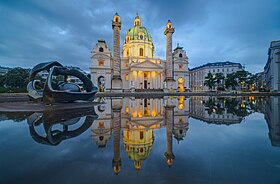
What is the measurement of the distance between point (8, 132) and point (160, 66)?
52445mm

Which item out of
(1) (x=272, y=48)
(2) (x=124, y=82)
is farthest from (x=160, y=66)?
(1) (x=272, y=48)

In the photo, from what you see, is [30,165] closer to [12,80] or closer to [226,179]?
[226,179]

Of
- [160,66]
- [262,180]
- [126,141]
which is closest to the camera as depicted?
[262,180]

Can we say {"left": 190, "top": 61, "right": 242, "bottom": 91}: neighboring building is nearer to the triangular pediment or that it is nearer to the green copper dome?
the triangular pediment

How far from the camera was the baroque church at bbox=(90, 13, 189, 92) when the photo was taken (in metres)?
48.0

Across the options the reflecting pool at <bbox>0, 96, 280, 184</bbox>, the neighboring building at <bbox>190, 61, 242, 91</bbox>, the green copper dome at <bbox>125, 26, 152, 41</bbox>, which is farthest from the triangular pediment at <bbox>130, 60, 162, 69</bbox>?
the reflecting pool at <bbox>0, 96, 280, 184</bbox>

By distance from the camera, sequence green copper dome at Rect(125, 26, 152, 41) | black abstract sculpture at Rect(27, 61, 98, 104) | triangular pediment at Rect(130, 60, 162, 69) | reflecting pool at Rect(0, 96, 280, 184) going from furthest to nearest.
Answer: green copper dome at Rect(125, 26, 152, 41) < triangular pediment at Rect(130, 60, 162, 69) < black abstract sculpture at Rect(27, 61, 98, 104) < reflecting pool at Rect(0, 96, 280, 184)

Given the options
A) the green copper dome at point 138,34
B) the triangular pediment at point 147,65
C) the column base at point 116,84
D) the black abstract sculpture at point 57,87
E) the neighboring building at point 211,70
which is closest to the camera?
the black abstract sculpture at point 57,87

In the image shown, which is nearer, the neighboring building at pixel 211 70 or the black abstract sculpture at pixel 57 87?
the black abstract sculpture at pixel 57 87

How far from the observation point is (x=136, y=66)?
52438mm

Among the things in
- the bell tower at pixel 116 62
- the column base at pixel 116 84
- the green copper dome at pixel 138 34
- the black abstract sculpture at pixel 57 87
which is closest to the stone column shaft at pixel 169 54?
the green copper dome at pixel 138 34

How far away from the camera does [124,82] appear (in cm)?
5738

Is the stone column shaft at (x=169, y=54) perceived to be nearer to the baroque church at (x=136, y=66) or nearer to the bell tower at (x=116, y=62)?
the baroque church at (x=136, y=66)

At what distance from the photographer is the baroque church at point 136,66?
48.0 m
